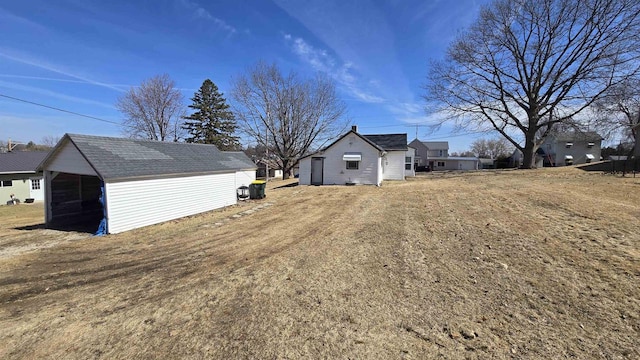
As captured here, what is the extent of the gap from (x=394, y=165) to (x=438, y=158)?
31.3 meters

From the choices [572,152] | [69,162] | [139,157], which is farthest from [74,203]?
[572,152]

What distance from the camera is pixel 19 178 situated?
2578cm

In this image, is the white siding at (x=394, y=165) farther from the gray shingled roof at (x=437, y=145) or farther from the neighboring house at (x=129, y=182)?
the gray shingled roof at (x=437, y=145)

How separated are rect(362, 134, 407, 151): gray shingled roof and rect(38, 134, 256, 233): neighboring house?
1602 centimetres

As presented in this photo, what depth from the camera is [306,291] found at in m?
4.36

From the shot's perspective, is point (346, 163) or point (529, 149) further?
point (529, 149)

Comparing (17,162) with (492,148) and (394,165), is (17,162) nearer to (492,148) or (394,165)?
(394,165)

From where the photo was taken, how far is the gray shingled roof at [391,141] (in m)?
25.3

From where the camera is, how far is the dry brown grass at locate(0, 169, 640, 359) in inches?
122

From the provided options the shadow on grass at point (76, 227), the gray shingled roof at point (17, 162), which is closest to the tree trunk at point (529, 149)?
the shadow on grass at point (76, 227)

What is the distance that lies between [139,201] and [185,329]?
8093 millimetres

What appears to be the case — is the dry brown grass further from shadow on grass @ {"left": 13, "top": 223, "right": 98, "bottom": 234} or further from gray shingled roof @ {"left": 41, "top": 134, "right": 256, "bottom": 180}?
gray shingled roof @ {"left": 41, "top": 134, "right": 256, "bottom": 180}

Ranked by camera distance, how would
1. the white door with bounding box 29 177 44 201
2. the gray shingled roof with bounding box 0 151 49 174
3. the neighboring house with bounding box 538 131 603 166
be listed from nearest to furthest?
the gray shingled roof with bounding box 0 151 49 174 < the white door with bounding box 29 177 44 201 < the neighboring house with bounding box 538 131 603 166

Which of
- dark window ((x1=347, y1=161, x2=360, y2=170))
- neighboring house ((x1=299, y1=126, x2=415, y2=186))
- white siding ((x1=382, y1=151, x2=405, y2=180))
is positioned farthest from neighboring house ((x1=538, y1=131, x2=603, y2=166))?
dark window ((x1=347, y1=161, x2=360, y2=170))
